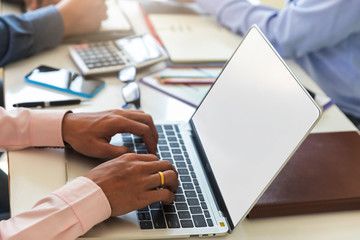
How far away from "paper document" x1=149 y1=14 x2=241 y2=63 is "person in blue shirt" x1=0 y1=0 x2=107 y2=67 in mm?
208

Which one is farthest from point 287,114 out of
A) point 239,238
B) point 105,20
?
point 105,20

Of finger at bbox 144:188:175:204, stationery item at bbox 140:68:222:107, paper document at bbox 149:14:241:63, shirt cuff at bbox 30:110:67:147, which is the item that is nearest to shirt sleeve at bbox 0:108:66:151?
shirt cuff at bbox 30:110:67:147

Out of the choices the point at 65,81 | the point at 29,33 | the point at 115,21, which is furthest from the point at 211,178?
the point at 115,21

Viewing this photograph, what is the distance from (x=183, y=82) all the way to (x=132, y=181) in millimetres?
477

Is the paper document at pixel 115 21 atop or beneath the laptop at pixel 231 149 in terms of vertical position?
beneath

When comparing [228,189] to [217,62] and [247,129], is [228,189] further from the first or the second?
[217,62]

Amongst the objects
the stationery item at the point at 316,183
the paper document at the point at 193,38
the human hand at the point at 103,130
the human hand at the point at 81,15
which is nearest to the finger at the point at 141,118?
the human hand at the point at 103,130

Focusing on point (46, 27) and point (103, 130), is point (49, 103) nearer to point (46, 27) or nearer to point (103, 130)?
point (103, 130)

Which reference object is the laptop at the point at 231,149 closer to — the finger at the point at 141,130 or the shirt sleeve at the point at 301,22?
the finger at the point at 141,130

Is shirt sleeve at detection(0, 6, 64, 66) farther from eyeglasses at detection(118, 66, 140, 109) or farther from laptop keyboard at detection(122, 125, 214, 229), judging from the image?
laptop keyboard at detection(122, 125, 214, 229)

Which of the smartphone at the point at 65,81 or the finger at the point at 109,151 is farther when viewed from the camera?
the smartphone at the point at 65,81

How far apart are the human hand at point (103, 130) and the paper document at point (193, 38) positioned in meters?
0.41

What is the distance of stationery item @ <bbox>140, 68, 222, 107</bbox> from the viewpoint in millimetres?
1087

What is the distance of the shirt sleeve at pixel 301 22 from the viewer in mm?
1248
